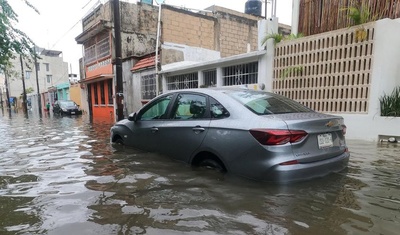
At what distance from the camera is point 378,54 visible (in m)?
5.66

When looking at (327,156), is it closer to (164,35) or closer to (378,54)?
(378,54)

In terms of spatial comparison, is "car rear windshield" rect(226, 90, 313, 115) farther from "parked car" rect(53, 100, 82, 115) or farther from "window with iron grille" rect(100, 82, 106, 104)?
"parked car" rect(53, 100, 82, 115)

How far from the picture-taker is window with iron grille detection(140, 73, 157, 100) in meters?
12.8

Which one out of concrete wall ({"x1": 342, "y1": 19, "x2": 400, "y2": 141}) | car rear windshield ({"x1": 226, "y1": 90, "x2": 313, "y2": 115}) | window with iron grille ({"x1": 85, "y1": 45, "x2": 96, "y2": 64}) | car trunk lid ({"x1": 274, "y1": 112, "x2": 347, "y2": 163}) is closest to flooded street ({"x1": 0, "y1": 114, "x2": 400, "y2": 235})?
car trunk lid ({"x1": 274, "y1": 112, "x2": 347, "y2": 163})

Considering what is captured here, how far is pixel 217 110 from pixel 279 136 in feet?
3.13

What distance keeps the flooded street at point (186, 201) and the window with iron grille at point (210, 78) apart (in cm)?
590

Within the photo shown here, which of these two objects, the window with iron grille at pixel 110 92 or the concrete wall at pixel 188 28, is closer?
the concrete wall at pixel 188 28

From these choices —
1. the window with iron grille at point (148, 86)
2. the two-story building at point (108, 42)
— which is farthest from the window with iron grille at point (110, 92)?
the window with iron grille at point (148, 86)

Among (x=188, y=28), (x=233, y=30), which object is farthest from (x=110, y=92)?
(x=233, y=30)

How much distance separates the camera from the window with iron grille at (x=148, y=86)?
12.8 meters

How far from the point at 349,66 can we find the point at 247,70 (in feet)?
10.4

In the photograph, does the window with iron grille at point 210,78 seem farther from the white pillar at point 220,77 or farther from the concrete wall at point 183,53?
the concrete wall at point 183,53

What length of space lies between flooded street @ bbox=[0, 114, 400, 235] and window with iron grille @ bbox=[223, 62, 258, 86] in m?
4.64

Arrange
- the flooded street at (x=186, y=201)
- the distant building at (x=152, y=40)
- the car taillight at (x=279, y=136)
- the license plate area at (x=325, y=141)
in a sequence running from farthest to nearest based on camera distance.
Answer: the distant building at (x=152, y=40), the license plate area at (x=325, y=141), the car taillight at (x=279, y=136), the flooded street at (x=186, y=201)
